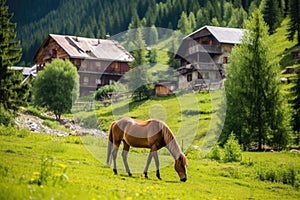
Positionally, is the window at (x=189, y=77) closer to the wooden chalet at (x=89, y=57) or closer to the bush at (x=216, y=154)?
the wooden chalet at (x=89, y=57)

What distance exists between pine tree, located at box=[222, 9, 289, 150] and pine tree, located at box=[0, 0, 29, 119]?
19.4m

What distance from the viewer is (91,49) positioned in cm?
10144

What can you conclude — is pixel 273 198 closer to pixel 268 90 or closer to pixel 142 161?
pixel 142 161

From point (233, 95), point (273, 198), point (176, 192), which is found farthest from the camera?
point (233, 95)

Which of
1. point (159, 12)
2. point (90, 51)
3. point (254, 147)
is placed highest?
point (159, 12)

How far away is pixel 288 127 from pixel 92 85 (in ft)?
197

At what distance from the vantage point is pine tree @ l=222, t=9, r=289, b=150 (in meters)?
40.7

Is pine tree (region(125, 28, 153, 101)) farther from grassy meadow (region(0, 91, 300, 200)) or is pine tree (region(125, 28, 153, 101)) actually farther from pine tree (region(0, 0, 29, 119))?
grassy meadow (region(0, 91, 300, 200))

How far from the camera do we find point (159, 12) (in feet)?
591

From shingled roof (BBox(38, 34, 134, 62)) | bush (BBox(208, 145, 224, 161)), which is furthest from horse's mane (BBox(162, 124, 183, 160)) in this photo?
shingled roof (BBox(38, 34, 134, 62))

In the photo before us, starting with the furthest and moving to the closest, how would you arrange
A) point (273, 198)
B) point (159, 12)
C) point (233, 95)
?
1. point (159, 12)
2. point (233, 95)
3. point (273, 198)

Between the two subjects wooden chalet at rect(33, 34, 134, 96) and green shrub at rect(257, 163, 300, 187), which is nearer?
green shrub at rect(257, 163, 300, 187)

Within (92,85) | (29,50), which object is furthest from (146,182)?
(29,50)

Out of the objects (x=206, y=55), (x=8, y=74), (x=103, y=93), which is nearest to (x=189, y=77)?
(x=206, y=55)
